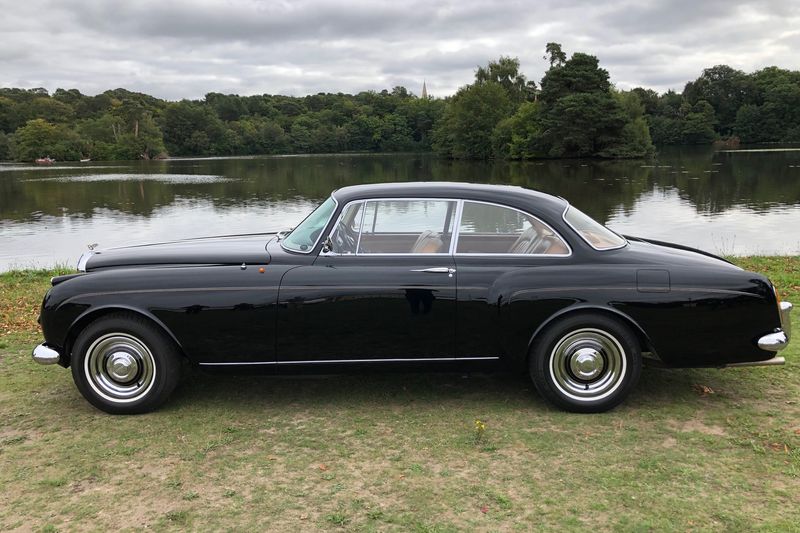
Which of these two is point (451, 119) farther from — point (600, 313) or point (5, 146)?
point (600, 313)

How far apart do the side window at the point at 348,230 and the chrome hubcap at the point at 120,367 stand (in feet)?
5.06

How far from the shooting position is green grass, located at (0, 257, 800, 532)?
315cm

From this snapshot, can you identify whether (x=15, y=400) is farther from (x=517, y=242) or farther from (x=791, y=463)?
(x=791, y=463)

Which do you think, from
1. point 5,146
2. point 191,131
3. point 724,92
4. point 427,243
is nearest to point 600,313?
point 427,243

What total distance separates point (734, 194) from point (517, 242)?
3022 cm

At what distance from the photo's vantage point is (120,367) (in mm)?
4426

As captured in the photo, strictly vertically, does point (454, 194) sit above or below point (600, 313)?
above

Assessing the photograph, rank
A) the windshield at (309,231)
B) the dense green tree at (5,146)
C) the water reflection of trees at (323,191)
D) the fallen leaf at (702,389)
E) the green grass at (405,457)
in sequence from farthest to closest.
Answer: the dense green tree at (5,146)
the water reflection of trees at (323,191)
the fallen leaf at (702,389)
the windshield at (309,231)
the green grass at (405,457)

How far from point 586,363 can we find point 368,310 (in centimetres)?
157

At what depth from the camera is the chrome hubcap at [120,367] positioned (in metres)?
4.41

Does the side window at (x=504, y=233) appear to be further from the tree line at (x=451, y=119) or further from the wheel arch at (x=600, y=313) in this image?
the tree line at (x=451, y=119)

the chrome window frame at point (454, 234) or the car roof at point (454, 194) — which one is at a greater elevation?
the car roof at point (454, 194)

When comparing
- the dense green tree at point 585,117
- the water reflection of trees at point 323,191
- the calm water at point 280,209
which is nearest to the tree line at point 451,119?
the dense green tree at point 585,117

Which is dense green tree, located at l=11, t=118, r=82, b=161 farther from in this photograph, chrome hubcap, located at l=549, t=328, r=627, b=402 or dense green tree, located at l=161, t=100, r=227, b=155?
chrome hubcap, located at l=549, t=328, r=627, b=402
